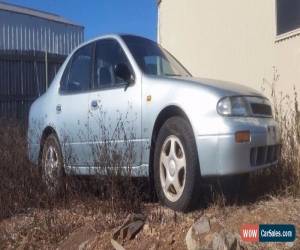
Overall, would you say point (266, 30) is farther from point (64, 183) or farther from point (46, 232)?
point (46, 232)

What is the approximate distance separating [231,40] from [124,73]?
349 cm

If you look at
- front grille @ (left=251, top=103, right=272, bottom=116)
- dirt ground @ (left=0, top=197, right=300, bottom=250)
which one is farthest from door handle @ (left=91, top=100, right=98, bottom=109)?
front grille @ (left=251, top=103, right=272, bottom=116)

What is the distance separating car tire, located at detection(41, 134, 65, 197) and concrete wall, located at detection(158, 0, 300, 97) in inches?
115

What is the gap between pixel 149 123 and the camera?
5.47 meters

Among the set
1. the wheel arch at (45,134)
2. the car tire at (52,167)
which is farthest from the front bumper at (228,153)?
the wheel arch at (45,134)

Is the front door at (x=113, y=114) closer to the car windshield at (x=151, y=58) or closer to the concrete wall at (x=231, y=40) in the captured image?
the car windshield at (x=151, y=58)

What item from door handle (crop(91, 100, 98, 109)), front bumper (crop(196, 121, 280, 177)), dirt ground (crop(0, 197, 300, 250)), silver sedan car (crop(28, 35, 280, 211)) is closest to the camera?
dirt ground (crop(0, 197, 300, 250))

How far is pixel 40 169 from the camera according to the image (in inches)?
256

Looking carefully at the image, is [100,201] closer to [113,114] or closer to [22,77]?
[113,114]

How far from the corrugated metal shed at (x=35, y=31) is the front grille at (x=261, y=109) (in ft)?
50.9

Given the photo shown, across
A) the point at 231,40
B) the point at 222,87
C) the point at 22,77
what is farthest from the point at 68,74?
the point at 22,77

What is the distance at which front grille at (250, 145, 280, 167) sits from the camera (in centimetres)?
502

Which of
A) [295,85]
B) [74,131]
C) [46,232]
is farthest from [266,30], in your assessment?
[46,232]

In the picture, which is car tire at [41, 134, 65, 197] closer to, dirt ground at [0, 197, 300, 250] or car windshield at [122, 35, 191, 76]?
dirt ground at [0, 197, 300, 250]
